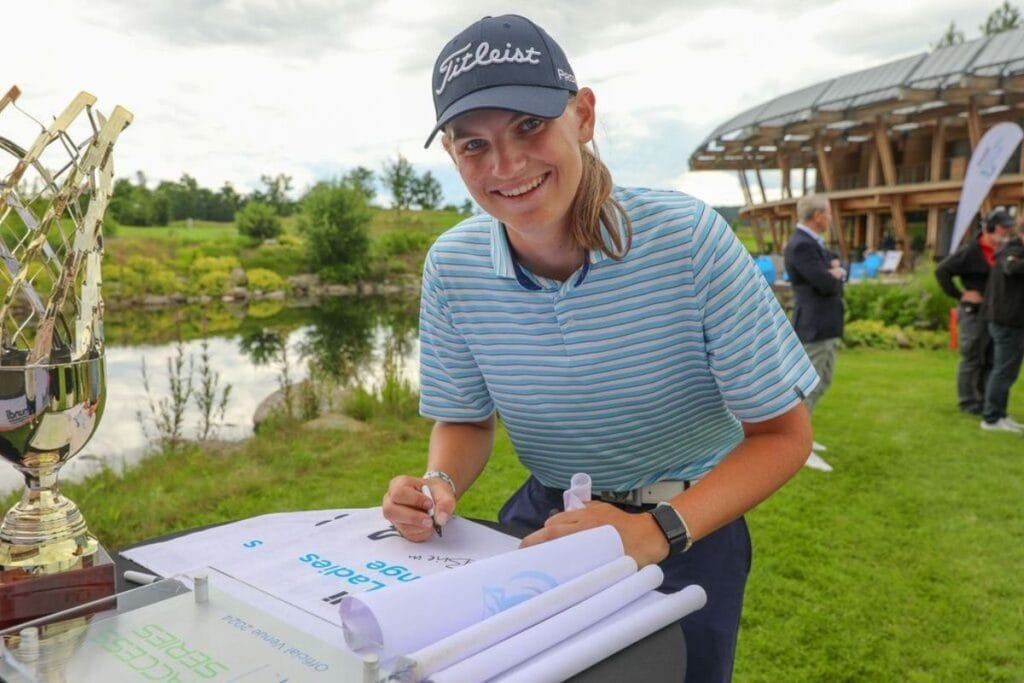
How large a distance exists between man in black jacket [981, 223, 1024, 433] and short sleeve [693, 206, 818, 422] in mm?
5523

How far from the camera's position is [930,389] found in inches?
317

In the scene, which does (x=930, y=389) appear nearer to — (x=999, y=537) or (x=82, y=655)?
(x=999, y=537)

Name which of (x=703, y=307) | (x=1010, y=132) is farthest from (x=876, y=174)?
(x=703, y=307)

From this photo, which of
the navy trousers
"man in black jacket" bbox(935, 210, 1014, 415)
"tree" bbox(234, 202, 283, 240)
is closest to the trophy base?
the navy trousers

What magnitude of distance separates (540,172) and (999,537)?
402cm

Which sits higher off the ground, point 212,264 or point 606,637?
point 212,264

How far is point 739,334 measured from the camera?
1372mm

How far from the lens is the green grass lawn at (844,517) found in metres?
3.05

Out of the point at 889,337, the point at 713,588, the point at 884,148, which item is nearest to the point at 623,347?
the point at 713,588

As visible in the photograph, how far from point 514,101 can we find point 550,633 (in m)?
0.79

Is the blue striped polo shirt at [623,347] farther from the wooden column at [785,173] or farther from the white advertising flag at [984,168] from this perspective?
the wooden column at [785,173]

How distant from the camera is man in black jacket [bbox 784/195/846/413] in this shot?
5.44m

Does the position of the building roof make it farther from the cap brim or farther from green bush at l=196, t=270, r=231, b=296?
the cap brim

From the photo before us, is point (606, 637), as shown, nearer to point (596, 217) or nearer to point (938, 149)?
point (596, 217)
